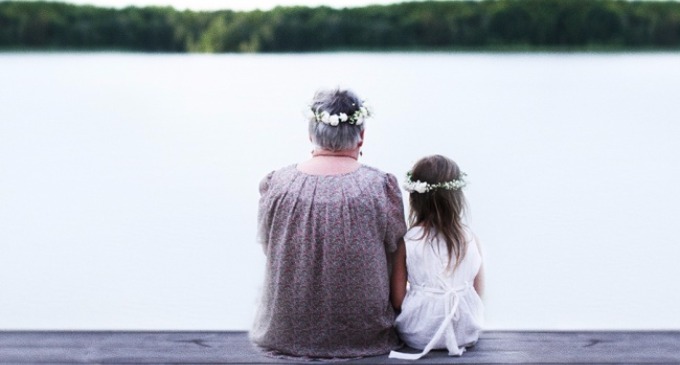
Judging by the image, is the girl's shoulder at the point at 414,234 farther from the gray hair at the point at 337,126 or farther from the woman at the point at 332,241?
the gray hair at the point at 337,126

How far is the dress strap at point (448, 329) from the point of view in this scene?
2.65 metres

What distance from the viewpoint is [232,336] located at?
2885 mm

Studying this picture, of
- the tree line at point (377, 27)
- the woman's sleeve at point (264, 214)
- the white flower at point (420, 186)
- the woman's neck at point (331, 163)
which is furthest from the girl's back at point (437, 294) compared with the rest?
the tree line at point (377, 27)

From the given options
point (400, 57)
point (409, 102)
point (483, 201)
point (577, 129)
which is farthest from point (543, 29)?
point (483, 201)

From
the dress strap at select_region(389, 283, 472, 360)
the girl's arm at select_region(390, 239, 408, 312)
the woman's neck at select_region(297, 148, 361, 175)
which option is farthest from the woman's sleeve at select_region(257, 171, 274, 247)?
the dress strap at select_region(389, 283, 472, 360)

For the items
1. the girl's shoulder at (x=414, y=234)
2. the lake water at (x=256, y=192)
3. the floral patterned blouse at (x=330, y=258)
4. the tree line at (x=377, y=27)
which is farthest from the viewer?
the tree line at (x=377, y=27)

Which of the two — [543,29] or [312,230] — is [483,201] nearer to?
[312,230]

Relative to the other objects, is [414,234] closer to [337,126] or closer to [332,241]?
[332,241]

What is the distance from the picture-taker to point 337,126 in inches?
102

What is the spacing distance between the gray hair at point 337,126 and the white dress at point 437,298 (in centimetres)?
33

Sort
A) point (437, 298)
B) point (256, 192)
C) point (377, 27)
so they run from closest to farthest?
Result: point (437, 298), point (256, 192), point (377, 27)

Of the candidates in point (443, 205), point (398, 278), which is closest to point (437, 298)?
point (398, 278)

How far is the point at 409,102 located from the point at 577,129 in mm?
3636

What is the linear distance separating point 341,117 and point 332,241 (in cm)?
34
